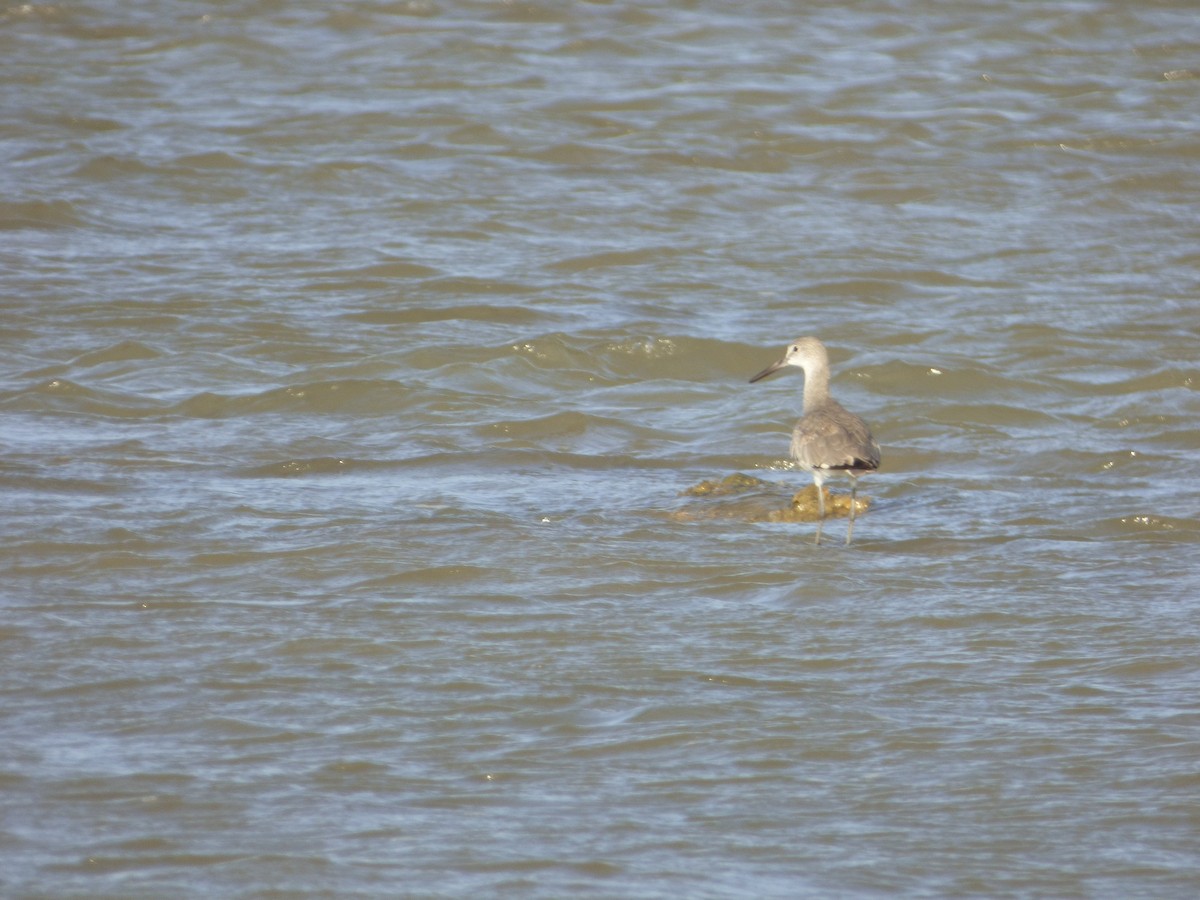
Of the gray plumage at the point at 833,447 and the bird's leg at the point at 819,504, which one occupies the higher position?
the gray plumage at the point at 833,447

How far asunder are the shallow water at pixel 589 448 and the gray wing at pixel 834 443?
1.15 ft

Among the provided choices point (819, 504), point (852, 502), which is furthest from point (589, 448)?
point (852, 502)

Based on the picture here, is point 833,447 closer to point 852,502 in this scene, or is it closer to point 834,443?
point 834,443

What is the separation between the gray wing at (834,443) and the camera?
7008 mm

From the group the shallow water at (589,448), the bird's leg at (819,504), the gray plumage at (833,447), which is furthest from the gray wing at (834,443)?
the shallow water at (589,448)

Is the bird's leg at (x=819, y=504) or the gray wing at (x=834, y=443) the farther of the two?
the bird's leg at (x=819, y=504)

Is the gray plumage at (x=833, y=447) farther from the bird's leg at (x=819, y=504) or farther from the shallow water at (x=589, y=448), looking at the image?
the shallow water at (x=589, y=448)

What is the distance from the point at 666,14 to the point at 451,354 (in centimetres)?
853

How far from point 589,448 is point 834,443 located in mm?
1706

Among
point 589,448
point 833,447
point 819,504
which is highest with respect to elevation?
point 833,447

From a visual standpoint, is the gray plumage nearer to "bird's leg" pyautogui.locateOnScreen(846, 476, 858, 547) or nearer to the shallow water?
"bird's leg" pyautogui.locateOnScreen(846, 476, 858, 547)

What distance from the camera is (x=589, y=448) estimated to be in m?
8.48

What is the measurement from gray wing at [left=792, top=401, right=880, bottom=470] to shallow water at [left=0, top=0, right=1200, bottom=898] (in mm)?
350

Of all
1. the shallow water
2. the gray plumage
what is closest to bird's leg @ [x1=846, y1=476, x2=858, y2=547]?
the gray plumage
